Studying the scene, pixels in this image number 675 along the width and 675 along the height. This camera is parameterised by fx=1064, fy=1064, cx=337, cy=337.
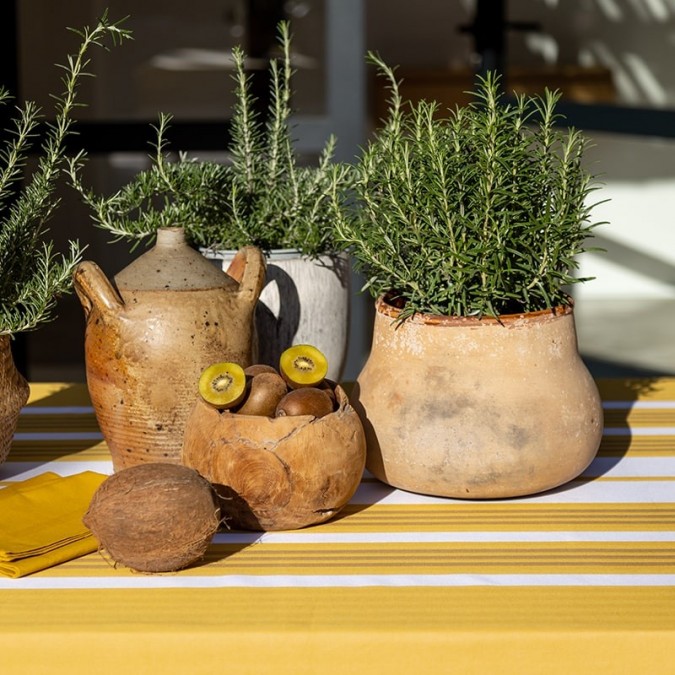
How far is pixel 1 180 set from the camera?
1010 mm

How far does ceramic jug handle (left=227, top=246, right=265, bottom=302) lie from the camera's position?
1.02 metres

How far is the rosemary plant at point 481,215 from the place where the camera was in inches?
36.0

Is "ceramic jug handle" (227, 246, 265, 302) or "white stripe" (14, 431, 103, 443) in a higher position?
"ceramic jug handle" (227, 246, 265, 302)

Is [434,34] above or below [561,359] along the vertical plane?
above

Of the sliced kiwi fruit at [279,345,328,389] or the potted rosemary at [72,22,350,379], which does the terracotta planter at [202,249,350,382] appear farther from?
the sliced kiwi fruit at [279,345,328,389]

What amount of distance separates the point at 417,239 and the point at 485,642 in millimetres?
369

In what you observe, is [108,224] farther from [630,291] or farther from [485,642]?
[630,291]

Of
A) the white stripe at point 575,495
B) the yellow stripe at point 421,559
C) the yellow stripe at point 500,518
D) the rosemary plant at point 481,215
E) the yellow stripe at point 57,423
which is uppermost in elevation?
the rosemary plant at point 481,215

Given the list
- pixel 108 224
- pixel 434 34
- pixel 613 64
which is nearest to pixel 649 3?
pixel 613 64

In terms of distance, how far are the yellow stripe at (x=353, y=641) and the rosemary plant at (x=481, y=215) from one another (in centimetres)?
29

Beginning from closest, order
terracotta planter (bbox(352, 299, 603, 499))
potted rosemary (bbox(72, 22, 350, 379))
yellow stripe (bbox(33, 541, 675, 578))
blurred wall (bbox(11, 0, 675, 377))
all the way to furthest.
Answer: yellow stripe (bbox(33, 541, 675, 578)), terracotta planter (bbox(352, 299, 603, 499)), potted rosemary (bbox(72, 22, 350, 379)), blurred wall (bbox(11, 0, 675, 377))

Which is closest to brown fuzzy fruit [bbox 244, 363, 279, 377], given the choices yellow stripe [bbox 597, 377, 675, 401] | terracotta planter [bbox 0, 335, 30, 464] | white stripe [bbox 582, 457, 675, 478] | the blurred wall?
terracotta planter [bbox 0, 335, 30, 464]

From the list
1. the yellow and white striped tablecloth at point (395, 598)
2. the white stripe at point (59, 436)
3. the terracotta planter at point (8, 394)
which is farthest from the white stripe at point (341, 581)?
the white stripe at point (59, 436)

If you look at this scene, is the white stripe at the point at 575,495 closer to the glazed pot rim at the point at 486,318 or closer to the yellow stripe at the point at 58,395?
the glazed pot rim at the point at 486,318
